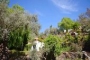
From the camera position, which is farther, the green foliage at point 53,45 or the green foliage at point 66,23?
the green foliage at point 66,23

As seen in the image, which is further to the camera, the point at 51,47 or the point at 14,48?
the point at 14,48

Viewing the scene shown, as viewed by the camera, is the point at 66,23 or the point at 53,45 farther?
the point at 66,23

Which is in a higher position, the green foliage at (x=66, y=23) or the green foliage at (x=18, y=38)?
the green foliage at (x=66, y=23)

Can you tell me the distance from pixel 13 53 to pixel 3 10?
14.7 feet

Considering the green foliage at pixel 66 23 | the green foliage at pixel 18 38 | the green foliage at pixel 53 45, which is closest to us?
the green foliage at pixel 53 45

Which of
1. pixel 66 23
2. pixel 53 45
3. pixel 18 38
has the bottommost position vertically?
pixel 53 45

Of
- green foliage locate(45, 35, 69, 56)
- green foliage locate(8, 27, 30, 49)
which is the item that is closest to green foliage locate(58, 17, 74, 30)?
green foliage locate(8, 27, 30, 49)

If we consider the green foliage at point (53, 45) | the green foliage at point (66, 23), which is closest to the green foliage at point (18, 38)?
the green foliage at point (53, 45)

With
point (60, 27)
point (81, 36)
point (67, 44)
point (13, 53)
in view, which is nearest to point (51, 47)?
point (13, 53)

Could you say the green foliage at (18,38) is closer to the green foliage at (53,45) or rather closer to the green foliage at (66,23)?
the green foliage at (53,45)

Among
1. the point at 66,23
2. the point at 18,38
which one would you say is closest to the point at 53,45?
the point at 18,38

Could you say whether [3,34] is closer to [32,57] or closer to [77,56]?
[32,57]

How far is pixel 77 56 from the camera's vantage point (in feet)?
67.9

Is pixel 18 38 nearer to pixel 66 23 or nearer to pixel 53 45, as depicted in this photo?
pixel 53 45
